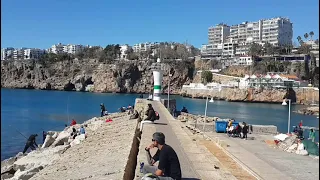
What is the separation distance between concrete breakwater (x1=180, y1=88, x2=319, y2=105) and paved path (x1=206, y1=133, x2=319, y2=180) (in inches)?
4046

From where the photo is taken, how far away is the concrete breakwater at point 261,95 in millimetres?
117000

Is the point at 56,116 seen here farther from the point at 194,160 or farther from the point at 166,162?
the point at 166,162

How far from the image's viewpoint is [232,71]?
6063 inches

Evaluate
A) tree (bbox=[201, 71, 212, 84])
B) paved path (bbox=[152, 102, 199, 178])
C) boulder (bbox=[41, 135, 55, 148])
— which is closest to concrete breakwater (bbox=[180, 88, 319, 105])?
tree (bbox=[201, 71, 212, 84])

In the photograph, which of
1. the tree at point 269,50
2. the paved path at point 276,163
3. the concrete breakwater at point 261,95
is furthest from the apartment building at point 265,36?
the paved path at point 276,163

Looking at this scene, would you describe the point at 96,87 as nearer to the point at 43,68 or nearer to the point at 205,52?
the point at 43,68

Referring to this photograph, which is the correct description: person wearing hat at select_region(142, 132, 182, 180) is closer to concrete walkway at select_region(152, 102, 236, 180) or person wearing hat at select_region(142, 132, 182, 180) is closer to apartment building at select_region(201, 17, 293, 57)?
concrete walkway at select_region(152, 102, 236, 180)

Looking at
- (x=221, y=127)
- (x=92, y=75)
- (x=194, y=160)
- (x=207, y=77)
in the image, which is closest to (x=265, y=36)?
(x=207, y=77)

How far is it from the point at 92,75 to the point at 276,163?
520 feet

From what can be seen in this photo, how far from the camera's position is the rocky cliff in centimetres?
16350

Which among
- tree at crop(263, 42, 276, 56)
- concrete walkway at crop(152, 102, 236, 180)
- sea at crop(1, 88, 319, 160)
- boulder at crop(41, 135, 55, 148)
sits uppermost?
tree at crop(263, 42, 276, 56)

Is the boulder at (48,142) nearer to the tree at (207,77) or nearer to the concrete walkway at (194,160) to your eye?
the concrete walkway at (194,160)

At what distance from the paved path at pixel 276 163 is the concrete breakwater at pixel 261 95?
102758 mm

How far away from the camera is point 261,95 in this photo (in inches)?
4897
